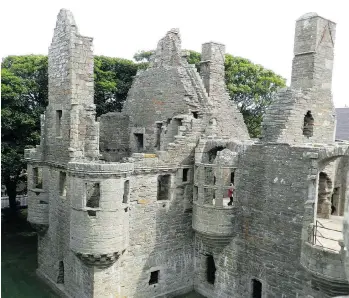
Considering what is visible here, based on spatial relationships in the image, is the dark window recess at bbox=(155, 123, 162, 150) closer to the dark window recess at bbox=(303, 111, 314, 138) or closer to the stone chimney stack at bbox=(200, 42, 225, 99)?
the stone chimney stack at bbox=(200, 42, 225, 99)

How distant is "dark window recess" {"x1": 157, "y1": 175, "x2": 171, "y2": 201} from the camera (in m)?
16.4

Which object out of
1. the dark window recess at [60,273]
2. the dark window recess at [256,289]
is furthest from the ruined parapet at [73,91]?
the dark window recess at [256,289]

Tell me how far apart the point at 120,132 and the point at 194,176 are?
6145 mm

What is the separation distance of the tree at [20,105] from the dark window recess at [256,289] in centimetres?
1615

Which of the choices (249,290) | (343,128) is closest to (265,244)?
(249,290)

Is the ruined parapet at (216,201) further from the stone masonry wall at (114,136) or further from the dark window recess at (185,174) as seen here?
the stone masonry wall at (114,136)

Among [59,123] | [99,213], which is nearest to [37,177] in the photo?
[59,123]

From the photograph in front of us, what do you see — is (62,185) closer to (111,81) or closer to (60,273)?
(60,273)

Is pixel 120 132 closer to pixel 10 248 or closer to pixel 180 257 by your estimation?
→ pixel 180 257

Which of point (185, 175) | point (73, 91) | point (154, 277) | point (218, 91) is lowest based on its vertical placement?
point (154, 277)

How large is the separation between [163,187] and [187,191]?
113 cm

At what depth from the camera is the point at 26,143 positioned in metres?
24.1

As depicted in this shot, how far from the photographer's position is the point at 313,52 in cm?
1453

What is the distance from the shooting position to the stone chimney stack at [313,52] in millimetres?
14523
